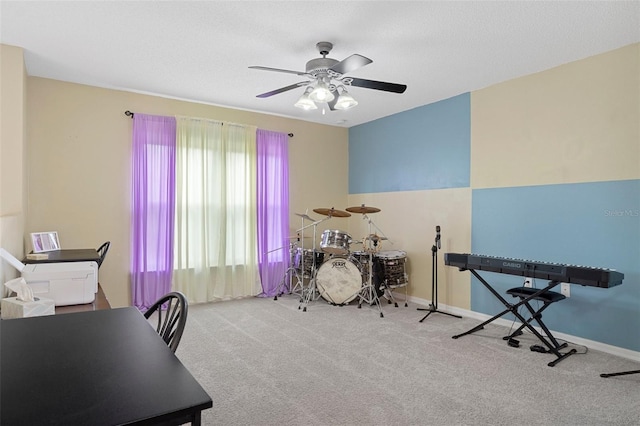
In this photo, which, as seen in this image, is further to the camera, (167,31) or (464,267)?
(464,267)

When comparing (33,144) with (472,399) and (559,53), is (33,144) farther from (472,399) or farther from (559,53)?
(559,53)

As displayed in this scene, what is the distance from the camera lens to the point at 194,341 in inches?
140

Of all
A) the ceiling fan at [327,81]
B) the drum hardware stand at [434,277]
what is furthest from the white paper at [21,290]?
the drum hardware stand at [434,277]

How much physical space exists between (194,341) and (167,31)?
2.73 metres

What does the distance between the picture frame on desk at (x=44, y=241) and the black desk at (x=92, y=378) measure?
2746mm

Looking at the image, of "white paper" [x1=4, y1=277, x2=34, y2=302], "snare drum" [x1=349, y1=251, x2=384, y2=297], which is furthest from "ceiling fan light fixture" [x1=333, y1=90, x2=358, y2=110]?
"white paper" [x1=4, y1=277, x2=34, y2=302]

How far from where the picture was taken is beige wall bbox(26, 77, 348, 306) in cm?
405

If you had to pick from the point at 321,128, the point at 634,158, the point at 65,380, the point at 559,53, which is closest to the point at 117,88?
the point at 321,128

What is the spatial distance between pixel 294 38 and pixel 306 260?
3151 mm

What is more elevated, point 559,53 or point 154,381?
point 559,53

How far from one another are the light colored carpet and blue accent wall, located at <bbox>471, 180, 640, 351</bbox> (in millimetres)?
298

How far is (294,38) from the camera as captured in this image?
3.11 m

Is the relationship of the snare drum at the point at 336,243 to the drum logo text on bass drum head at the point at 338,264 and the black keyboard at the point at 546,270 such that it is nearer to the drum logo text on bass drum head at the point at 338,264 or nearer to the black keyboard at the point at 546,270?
the drum logo text on bass drum head at the point at 338,264

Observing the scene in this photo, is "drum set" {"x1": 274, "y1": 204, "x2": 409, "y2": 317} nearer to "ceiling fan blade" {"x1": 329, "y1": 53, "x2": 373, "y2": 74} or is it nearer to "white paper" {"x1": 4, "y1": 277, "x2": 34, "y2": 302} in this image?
"ceiling fan blade" {"x1": 329, "y1": 53, "x2": 373, "y2": 74}
